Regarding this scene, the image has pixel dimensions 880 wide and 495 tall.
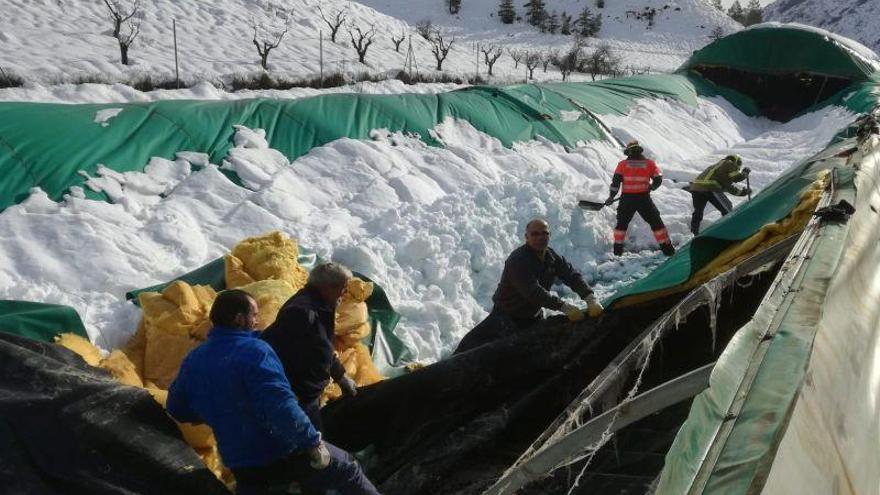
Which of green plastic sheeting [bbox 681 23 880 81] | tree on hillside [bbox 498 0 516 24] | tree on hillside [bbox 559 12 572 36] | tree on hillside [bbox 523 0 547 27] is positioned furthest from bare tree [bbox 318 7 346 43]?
tree on hillside [bbox 559 12 572 36]

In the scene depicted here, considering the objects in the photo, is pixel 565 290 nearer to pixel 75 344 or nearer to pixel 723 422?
pixel 75 344

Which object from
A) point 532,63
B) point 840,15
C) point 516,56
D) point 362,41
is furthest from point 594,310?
point 840,15

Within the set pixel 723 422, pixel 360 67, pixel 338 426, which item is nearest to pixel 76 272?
pixel 338 426

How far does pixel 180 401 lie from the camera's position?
9.85 ft

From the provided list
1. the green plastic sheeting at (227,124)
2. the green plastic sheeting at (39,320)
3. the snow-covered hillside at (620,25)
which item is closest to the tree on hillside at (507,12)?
the snow-covered hillside at (620,25)

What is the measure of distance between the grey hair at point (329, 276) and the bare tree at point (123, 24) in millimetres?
22268

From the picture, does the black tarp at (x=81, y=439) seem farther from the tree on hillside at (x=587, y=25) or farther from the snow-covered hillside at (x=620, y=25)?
the tree on hillside at (x=587, y=25)

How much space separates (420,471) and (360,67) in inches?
1112

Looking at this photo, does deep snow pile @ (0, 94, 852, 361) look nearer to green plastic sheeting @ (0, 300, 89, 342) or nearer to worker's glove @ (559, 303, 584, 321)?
green plastic sheeting @ (0, 300, 89, 342)

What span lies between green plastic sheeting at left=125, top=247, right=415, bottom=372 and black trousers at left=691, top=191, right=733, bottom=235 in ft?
13.5

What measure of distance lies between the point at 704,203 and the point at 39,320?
21.5 feet

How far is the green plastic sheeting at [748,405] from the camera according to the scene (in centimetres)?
161

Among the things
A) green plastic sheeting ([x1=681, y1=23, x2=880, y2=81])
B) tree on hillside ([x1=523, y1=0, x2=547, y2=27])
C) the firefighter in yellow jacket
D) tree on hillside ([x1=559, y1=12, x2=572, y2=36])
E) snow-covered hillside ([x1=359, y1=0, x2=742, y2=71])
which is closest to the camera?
the firefighter in yellow jacket

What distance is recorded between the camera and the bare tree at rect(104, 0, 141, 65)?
23.0 meters
